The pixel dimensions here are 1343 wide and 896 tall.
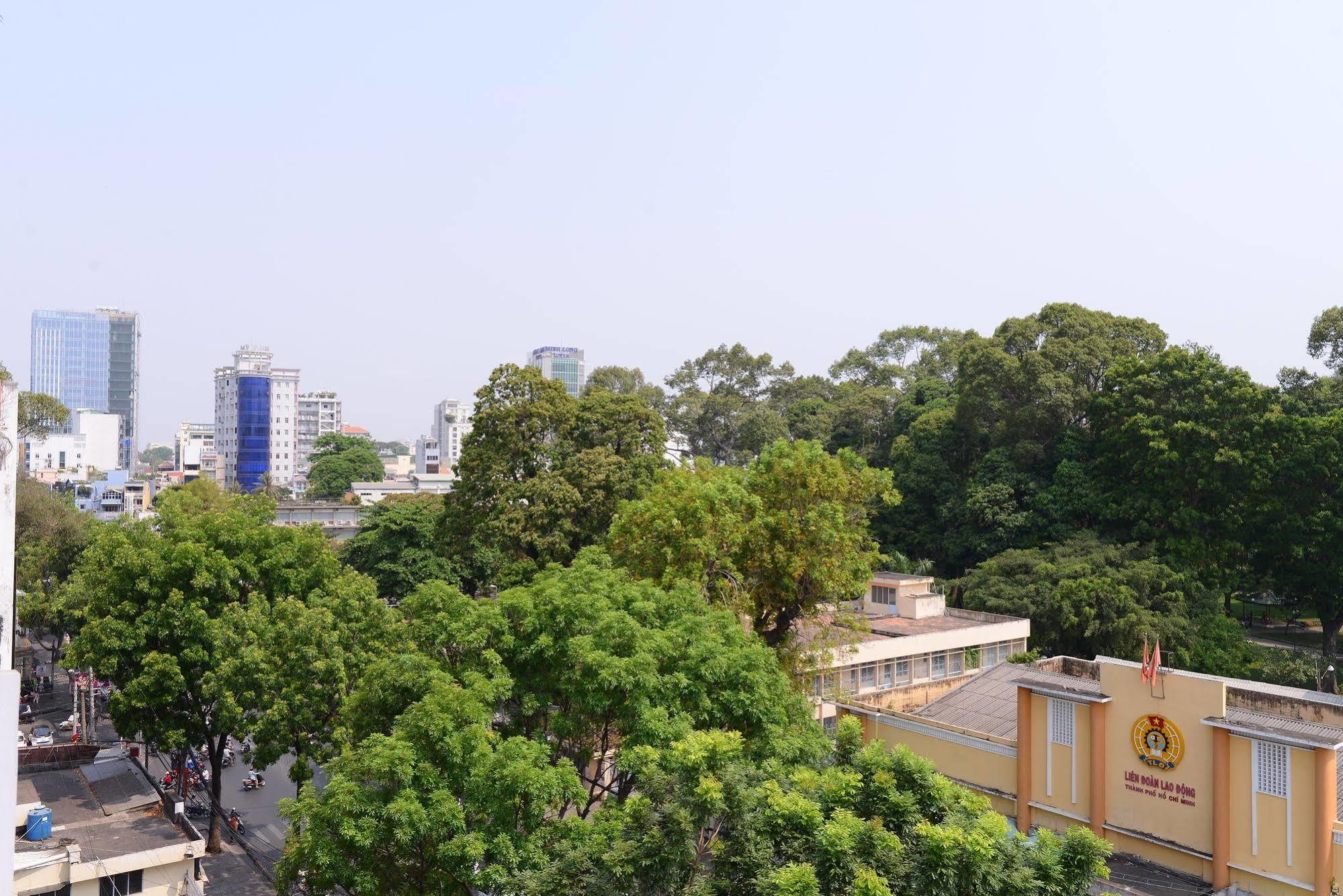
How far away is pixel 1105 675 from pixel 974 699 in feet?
13.9

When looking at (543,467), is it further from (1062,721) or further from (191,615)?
(1062,721)

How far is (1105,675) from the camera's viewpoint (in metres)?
15.0

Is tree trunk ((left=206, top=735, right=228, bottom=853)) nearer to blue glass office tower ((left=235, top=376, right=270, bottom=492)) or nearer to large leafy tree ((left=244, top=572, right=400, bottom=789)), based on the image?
large leafy tree ((left=244, top=572, right=400, bottom=789))

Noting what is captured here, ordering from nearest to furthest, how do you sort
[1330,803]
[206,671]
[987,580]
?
[1330,803] → [206,671] → [987,580]

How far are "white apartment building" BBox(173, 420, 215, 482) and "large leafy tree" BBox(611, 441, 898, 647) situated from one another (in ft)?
290

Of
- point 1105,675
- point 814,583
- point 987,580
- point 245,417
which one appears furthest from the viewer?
point 245,417

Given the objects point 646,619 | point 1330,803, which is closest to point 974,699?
point 1330,803

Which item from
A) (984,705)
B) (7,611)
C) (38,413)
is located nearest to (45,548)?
(38,413)

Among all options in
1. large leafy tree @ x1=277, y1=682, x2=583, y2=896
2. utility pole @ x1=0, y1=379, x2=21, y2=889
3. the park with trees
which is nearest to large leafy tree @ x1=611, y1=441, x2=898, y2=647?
the park with trees

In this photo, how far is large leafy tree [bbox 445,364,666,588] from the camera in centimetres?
2609

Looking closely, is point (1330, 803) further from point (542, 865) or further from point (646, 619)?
point (542, 865)

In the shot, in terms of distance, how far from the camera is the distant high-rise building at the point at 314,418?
411 ft

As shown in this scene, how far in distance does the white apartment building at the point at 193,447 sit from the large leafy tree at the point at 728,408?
5923cm

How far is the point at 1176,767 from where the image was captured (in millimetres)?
14141
